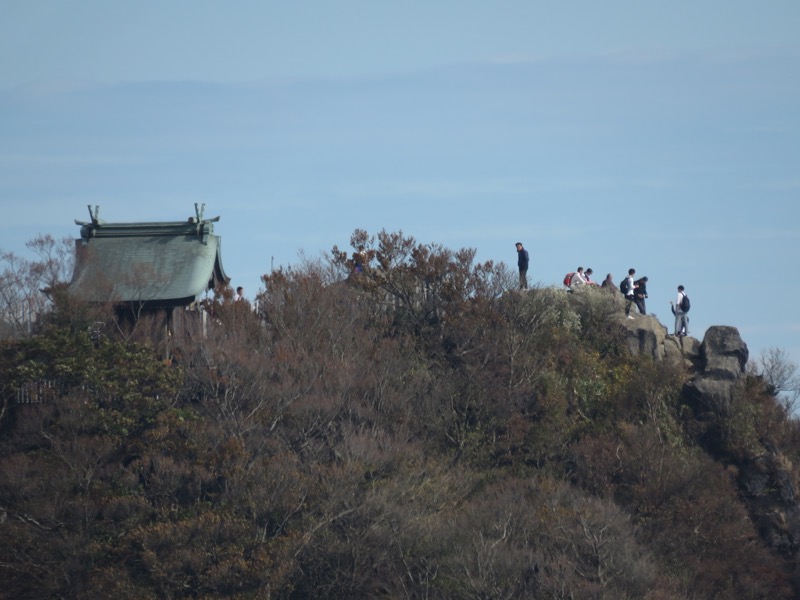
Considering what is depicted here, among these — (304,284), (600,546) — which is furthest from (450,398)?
(600,546)

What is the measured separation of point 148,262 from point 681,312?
19.6m

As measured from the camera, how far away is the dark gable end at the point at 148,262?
42156mm

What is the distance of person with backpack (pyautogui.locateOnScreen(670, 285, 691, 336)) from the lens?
152 ft

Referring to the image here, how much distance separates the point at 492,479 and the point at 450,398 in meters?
3.25

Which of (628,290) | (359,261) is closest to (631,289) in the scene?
(628,290)

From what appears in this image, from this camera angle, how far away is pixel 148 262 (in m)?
44.5

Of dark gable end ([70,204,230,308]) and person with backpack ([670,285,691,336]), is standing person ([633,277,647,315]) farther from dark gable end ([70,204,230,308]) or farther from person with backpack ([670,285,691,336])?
dark gable end ([70,204,230,308])

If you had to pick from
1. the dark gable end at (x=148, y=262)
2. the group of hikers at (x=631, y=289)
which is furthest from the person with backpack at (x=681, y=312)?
the dark gable end at (x=148, y=262)

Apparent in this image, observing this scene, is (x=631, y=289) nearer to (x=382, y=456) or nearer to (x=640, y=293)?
(x=640, y=293)

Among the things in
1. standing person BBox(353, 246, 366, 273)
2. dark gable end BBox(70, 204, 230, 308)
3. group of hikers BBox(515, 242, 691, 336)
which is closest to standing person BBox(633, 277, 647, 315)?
group of hikers BBox(515, 242, 691, 336)

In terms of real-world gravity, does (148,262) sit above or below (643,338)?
above

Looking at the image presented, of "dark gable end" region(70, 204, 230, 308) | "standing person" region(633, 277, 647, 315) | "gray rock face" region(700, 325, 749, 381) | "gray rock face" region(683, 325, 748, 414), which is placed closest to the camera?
"dark gable end" region(70, 204, 230, 308)

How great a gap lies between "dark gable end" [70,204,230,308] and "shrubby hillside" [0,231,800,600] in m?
1.45

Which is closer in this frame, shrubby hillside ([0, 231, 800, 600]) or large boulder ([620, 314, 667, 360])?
shrubby hillside ([0, 231, 800, 600])
